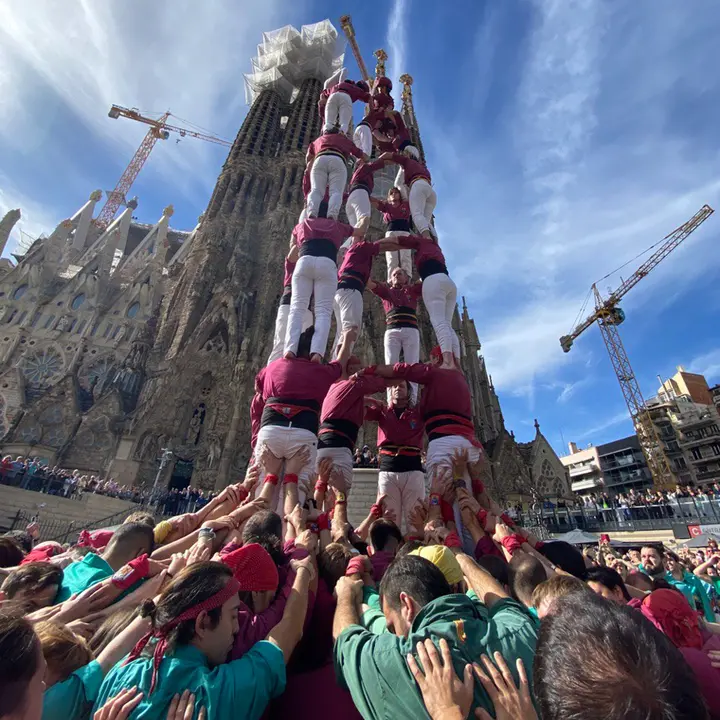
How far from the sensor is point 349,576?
7.59 feet

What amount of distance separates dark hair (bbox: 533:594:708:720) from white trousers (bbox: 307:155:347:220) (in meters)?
7.55

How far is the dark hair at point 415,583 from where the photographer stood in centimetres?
176

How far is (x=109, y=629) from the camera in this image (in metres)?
1.81

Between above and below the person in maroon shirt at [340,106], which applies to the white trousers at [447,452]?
below

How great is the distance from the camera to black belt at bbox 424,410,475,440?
225 inches

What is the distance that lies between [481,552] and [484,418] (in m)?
30.0

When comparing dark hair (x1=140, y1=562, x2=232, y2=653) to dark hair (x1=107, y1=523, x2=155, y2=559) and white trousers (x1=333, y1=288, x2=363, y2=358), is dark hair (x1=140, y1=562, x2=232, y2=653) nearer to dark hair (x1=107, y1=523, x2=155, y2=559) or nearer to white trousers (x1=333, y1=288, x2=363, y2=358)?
dark hair (x1=107, y1=523, x2=155, y2=559)

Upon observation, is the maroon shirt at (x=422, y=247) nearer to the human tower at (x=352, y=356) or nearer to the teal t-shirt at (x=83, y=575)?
the human tower at (x=352, y=356)

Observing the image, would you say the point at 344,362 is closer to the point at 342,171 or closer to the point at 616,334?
the point at 342,171

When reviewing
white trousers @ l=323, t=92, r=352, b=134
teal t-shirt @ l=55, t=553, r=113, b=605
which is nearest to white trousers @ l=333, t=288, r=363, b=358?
white trousers @ l=323, t=92, r=352, b=134

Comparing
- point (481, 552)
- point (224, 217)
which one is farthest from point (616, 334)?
point (481, 552)

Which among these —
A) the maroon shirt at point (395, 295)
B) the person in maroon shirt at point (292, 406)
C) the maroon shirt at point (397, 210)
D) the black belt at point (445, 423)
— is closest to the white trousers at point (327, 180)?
the maroon shirt at point (397, 210)

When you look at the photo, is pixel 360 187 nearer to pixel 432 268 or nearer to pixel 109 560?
pixel 432 268

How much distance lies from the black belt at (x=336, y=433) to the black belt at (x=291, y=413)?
639 mm
